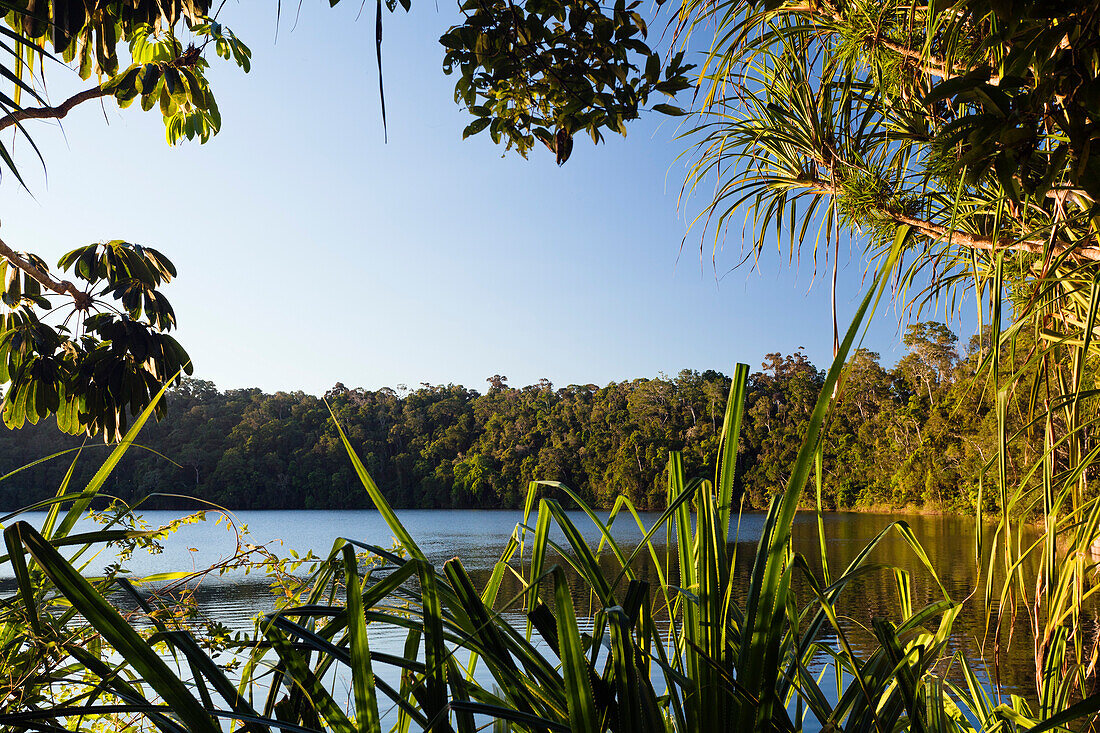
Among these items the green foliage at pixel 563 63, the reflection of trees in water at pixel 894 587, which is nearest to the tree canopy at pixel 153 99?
the green foliage at pixel 563 63

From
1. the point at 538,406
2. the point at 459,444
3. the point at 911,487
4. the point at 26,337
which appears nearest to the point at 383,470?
the point at 459,444

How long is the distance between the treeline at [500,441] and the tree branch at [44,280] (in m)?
28.9

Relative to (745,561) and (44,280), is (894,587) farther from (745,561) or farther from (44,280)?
(44,280)

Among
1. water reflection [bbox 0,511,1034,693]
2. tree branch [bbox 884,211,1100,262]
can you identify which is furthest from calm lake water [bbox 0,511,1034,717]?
tree branch [bbox 884,211,1100,262]

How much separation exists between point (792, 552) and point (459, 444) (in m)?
49.4

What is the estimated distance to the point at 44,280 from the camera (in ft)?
6.70

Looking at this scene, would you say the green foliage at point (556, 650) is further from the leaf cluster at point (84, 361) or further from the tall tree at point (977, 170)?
the leaf cluster at point (84, 361)

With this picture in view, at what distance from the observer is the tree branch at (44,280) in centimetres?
196

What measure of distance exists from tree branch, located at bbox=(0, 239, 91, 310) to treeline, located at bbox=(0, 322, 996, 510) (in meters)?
28.9

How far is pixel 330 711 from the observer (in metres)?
0.57

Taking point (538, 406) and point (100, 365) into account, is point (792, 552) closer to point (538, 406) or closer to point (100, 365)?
point (100, 365)

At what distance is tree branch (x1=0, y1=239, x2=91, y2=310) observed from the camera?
1.96 metres

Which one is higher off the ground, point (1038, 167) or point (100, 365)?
point (1038, 167)

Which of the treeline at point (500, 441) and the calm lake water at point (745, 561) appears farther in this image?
the treeline at point (500, 441)
